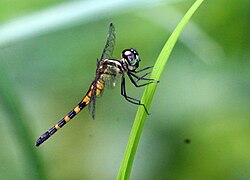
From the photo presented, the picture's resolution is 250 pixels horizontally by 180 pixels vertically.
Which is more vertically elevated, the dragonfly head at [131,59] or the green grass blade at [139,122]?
the dragonfly head at [131,59]

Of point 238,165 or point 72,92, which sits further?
point 72,92

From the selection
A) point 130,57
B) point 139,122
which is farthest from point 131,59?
point 139,122

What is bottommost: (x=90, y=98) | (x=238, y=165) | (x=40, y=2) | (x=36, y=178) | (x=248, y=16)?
(x=238, y=165)

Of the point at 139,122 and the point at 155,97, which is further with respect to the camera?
the point at 155,97

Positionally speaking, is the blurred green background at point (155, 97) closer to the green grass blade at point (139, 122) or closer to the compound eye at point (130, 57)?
the compound eye at point (130, 57)

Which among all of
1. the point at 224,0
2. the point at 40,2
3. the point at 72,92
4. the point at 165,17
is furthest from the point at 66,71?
the point at 224,0

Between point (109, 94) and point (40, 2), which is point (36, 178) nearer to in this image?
point (109, 94)

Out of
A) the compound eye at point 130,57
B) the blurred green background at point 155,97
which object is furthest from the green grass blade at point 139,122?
the blurred green background at point 155,97

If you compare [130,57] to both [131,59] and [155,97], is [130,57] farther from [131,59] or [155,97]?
[155,97]

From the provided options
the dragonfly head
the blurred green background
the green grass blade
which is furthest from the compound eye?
the green grass blade
